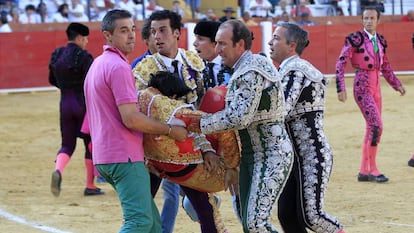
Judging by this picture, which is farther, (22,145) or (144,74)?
(22,145)

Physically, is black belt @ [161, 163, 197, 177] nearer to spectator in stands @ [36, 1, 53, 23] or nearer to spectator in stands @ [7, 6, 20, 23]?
spectator in stands @ [7, 6, 20, 23]

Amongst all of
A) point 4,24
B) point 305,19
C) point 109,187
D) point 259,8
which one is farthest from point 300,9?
point 109,187

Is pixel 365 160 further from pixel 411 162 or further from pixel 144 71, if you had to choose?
pixel 144 71

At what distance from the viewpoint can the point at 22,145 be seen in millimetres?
12164

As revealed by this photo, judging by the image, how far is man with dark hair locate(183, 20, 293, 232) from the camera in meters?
4.90

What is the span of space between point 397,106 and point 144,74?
9830 mm

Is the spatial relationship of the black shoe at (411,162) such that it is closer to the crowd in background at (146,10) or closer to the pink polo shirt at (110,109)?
the pink polo shirt at (110,109)

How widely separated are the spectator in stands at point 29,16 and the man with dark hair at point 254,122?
550 inches

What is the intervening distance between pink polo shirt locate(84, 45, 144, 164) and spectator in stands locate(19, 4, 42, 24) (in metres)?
13.9

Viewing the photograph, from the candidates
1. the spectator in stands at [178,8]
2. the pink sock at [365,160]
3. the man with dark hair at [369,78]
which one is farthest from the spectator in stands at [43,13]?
the pink sock at [365,160]

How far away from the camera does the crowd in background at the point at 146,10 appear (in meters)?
18.7

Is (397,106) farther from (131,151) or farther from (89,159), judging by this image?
(131,151)

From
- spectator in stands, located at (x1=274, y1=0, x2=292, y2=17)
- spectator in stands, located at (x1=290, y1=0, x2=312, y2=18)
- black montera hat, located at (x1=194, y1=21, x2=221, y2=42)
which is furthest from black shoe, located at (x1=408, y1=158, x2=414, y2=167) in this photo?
spectator in stands, located at (x1=274, y1=0, x2=292, y2=17)

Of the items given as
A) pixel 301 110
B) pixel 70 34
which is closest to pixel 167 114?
pixel 301 110
